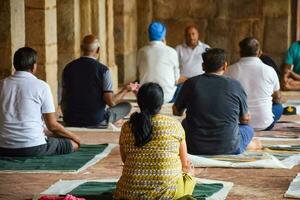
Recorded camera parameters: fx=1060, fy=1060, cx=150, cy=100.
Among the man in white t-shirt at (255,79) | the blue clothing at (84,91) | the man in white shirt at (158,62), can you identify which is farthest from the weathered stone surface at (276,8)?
the blue clothing at (84,91)

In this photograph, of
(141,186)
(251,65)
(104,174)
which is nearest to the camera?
(141,186)

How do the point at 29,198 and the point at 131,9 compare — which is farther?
the point at 131,9

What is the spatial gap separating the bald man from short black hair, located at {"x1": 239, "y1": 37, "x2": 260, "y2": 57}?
5.12 ft

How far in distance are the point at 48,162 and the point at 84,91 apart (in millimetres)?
2276

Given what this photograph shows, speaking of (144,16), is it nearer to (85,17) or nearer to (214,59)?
(85,17)

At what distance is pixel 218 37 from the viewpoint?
58.1 feet

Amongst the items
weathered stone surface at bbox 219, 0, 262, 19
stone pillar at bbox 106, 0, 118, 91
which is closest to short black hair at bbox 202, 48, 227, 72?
stone pillar at bbox 106, 0, 118, 91

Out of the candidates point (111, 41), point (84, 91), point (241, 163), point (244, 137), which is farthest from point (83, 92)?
point (111, 41)

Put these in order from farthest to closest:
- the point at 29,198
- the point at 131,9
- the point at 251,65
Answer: the point at 131,9
the point at 251,65
the point at 29,198

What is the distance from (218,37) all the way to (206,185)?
975cm

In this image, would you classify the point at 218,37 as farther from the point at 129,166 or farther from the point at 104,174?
the point at 129,166

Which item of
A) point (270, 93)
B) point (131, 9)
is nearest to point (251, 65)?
point (270, 93)

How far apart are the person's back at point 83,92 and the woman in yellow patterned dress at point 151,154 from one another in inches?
157

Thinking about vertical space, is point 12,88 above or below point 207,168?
above
